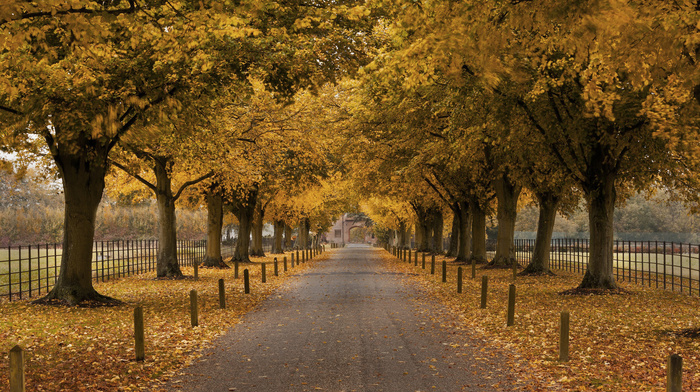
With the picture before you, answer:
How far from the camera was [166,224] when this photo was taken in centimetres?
2680

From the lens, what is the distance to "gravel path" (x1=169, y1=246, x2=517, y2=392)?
8.27 meters

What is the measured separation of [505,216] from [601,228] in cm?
1180

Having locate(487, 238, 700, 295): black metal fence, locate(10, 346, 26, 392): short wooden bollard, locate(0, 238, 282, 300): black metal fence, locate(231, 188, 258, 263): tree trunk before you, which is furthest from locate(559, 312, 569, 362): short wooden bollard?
locate(231, 188, 258, 263): tree trunk

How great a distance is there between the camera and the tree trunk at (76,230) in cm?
1702

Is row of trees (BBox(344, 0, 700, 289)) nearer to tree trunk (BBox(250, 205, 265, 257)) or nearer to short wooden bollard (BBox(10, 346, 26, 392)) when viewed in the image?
short wooden bollard (BBox(10, 346, 26, 392))

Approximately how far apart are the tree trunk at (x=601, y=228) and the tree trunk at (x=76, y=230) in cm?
1417

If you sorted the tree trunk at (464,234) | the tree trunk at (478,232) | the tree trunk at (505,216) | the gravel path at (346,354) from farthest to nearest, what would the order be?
the tree trunk at (464,234)
the tree trunk at (478,232)
the tree trunk at (505,216)
the gravel path at (346,354)

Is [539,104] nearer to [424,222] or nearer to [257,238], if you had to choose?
[257,238]

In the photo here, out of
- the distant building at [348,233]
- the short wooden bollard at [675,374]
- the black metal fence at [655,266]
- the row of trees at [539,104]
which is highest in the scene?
the row of trees at [539,104]

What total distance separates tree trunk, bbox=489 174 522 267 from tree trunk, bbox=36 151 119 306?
19722 millimetres

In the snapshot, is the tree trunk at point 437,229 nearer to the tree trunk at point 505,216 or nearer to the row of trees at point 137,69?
the tree trunk at point 505,216

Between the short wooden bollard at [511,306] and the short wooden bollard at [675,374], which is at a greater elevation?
the short wooden bollard at [675,374]

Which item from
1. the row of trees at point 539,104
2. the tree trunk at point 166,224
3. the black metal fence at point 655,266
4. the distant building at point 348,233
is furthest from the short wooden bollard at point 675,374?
the distant building at point 348,233

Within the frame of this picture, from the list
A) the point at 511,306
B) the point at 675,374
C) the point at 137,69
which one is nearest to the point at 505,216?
the point at 511,306
